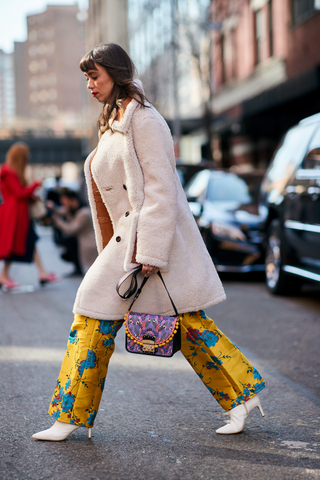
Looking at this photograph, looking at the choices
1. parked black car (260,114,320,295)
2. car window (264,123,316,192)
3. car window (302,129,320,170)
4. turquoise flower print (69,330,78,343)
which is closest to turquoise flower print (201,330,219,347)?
turquoise flower print (69,330,78,343)

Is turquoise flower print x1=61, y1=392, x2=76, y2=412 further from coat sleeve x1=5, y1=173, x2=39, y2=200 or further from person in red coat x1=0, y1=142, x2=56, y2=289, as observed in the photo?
coat sleeve x1=5, y1=173, x2=39, y2=200

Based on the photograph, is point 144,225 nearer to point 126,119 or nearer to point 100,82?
point 126,119

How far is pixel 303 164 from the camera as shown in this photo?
736 cm

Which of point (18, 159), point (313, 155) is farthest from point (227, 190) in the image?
point (313, 155)

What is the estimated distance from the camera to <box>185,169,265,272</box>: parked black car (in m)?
9.41

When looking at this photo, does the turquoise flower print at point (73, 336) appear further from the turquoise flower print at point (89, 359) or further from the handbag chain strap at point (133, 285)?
the handbag chain strap at point (133, 285)

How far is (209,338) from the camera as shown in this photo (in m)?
3.30

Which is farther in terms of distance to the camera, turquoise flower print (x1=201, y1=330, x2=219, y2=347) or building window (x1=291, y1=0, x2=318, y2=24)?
building window (x1=291, y1=0, x2=318, y2=24)

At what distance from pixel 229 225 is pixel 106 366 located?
637cm

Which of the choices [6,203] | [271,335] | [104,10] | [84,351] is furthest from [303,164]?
[104,10]

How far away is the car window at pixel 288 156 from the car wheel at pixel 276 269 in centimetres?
51

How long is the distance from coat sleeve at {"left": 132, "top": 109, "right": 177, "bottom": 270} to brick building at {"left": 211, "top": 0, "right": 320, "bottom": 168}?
41.1ft

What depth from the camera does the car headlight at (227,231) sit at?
371 inches

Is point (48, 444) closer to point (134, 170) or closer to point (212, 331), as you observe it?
point (212, 331)
